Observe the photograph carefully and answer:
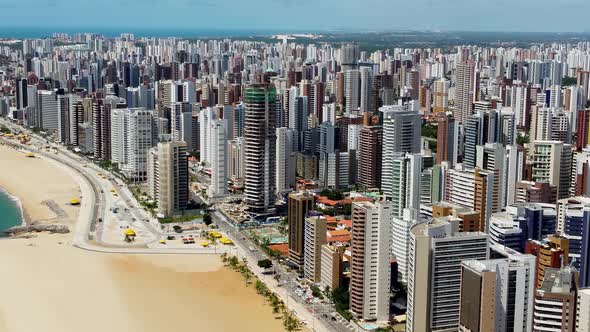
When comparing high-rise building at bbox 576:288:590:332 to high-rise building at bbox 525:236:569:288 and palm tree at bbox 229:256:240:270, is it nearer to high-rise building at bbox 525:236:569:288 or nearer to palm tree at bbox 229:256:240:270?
high-rise building at bbox 525:236:569:288

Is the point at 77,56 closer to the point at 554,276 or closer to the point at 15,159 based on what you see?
the point at 15,159

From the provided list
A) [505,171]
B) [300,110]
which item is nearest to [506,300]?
[505,171]

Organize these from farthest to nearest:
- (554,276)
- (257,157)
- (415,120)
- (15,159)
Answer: (15,159)
(415,120)
(257,157)
(554,276)

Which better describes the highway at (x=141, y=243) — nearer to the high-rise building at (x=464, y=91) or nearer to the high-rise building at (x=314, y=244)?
the high-rise building at (x=314, y=244)

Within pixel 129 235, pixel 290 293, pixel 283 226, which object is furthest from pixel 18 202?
pixel 290 293

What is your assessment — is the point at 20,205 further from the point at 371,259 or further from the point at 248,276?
the point at 371,259

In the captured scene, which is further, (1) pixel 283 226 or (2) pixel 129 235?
(1) pixel 283 226
